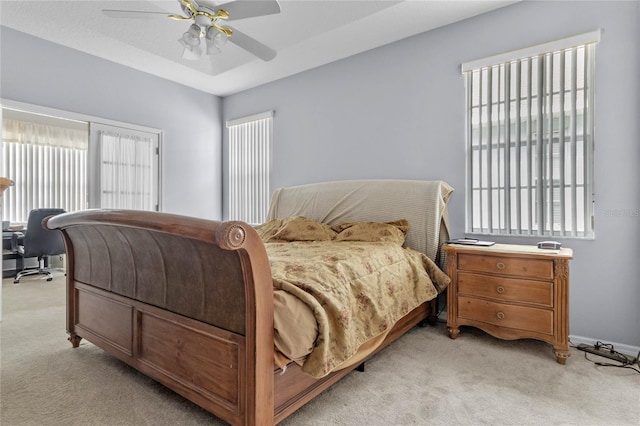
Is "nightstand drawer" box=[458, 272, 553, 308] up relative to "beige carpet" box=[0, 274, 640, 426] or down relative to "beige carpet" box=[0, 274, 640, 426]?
up

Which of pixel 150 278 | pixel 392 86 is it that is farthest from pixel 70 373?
pixel 392 86

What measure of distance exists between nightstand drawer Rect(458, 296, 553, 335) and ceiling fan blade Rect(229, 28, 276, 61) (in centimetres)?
243

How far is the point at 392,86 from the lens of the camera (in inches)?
139

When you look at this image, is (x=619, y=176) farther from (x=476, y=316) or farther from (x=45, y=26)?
(x=45, y=26)

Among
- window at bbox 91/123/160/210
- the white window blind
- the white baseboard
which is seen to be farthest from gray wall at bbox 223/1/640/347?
the white window blind

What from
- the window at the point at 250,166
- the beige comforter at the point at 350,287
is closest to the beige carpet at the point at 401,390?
the beige comforter at the point at 350,287

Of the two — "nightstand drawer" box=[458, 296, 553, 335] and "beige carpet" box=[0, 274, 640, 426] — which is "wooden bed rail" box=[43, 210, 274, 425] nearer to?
"beige carpet" box=[0, 274, 640, 426]

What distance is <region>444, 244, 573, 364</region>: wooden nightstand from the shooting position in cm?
217

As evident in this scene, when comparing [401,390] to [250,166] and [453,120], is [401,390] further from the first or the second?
[250,166]

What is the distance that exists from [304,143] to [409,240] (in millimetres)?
1956

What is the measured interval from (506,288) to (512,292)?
4cm

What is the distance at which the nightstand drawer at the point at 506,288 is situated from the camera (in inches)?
87.8

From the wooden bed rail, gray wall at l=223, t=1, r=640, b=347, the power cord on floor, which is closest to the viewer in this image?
the wooden bed rail

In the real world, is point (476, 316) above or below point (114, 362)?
above
